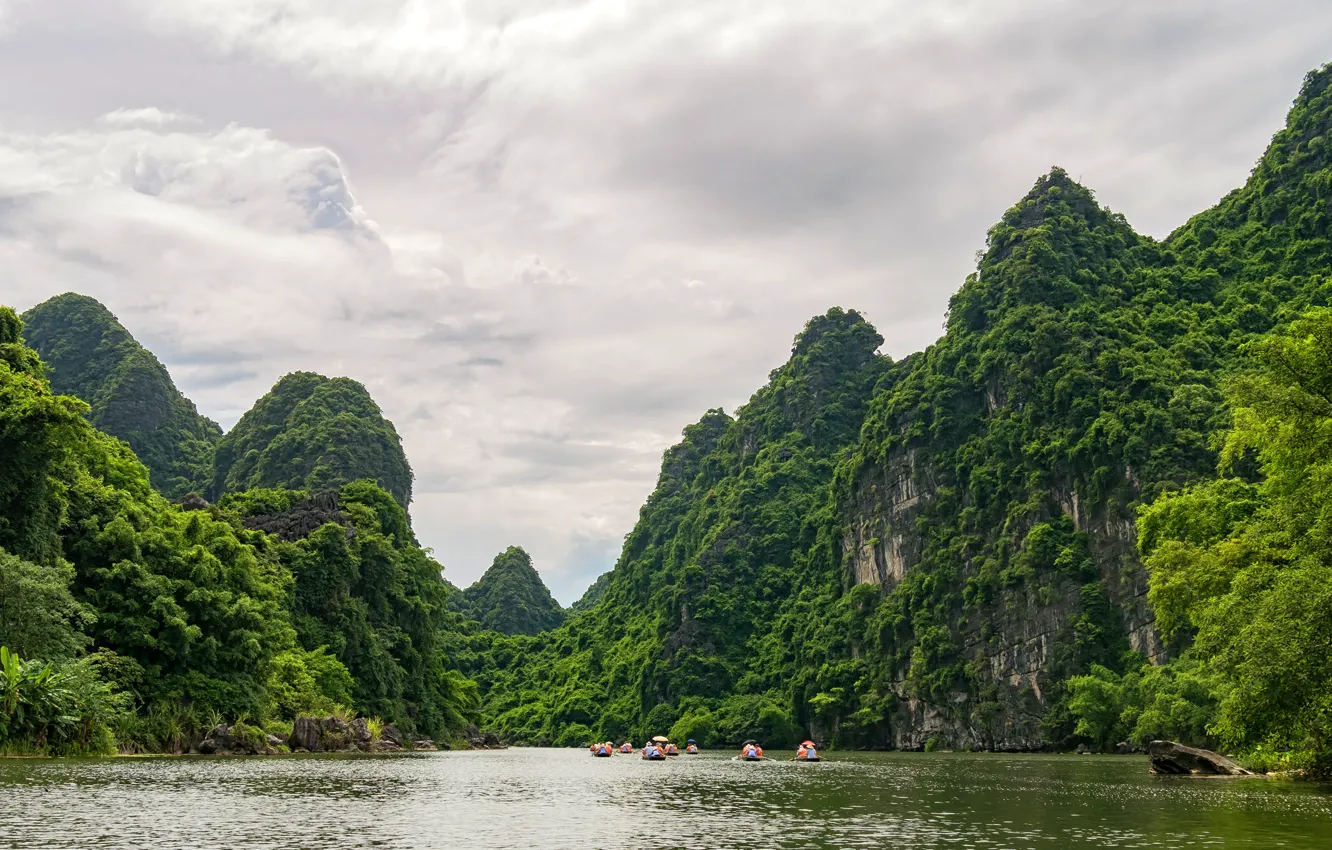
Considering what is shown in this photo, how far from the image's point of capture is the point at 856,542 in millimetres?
134250

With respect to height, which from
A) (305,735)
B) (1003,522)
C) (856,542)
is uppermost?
(856,542)

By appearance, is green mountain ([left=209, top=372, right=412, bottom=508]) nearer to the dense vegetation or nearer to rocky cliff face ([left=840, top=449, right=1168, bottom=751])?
the dense vegetation

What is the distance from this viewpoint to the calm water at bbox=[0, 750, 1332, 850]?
64.0 ft

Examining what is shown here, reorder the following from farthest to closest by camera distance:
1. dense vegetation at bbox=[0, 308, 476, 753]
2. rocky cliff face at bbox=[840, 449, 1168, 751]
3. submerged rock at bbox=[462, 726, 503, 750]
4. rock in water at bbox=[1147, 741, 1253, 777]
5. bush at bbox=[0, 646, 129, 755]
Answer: submerged rock at bbox=[462, 726, 503, 750] → rocky cliff face at bbox=[840, 449, 1168, 751] → dense vegetation at bbox=[0, 308, 476, 753] → rock in water at bbox=[1147, 741, 1253, 777] → bush at bbox=[0, 646, 129, 755]

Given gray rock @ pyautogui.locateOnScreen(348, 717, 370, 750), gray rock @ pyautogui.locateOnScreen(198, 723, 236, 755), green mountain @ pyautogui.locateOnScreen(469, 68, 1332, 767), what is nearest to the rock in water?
green mountain @ pyautogui.locateOnScreen(469, 68, 1332, 767)

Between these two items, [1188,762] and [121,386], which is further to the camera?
[121,386]

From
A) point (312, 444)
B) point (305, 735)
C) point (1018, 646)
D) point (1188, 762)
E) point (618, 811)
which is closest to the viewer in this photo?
point (618, 811)

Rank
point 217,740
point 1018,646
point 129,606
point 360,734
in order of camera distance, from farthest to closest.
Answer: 1. point 1018,646
2. point 360,734
3. point 217,740
4. point 129,606

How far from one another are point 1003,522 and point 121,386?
11008 cm

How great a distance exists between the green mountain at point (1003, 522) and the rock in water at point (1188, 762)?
7954mm

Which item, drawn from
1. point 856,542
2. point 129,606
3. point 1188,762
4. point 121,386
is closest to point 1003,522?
point 856,542

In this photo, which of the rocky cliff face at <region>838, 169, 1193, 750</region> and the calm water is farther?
the rocky cliff face at <region>838, 169, 1193, 750</region>

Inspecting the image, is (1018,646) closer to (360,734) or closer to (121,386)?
(360,734)

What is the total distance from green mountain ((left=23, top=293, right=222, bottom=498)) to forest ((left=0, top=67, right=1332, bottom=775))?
517mm
